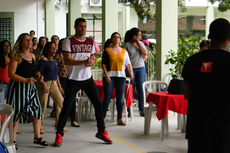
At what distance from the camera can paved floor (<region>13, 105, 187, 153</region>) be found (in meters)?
4.99

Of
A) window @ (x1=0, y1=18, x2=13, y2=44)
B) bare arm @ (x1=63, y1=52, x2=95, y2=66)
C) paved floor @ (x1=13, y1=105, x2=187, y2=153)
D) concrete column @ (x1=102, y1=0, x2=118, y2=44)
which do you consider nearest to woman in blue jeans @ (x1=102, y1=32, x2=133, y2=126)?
paved floor @ (x1=13, y1=105, x2=187, y2=153)

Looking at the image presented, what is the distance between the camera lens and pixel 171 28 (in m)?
7.72

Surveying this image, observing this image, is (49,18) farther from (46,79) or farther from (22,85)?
(22,85)

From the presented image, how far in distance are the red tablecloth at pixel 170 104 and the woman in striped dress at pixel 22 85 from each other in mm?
1715

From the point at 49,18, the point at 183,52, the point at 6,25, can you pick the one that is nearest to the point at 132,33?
the point at 183,52

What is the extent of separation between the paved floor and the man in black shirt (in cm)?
249

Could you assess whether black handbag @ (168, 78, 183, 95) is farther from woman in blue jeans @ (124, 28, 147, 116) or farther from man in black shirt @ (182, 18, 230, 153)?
man in black shirt @ (182, 18, 230, 153)

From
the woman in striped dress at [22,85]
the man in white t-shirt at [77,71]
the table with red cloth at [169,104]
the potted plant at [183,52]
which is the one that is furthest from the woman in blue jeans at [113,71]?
the woman in striped dress at [22,85]

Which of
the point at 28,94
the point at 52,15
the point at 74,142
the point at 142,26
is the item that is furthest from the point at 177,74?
the point at 142,26

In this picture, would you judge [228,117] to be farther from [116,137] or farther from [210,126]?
[116,137]

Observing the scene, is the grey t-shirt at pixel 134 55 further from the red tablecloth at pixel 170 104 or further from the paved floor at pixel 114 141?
the red tablecloth at pixel 170 104

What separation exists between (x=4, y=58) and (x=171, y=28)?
3428 millimetres

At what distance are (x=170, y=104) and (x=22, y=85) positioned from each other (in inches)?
81.4

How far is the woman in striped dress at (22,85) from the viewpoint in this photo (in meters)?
4.76
